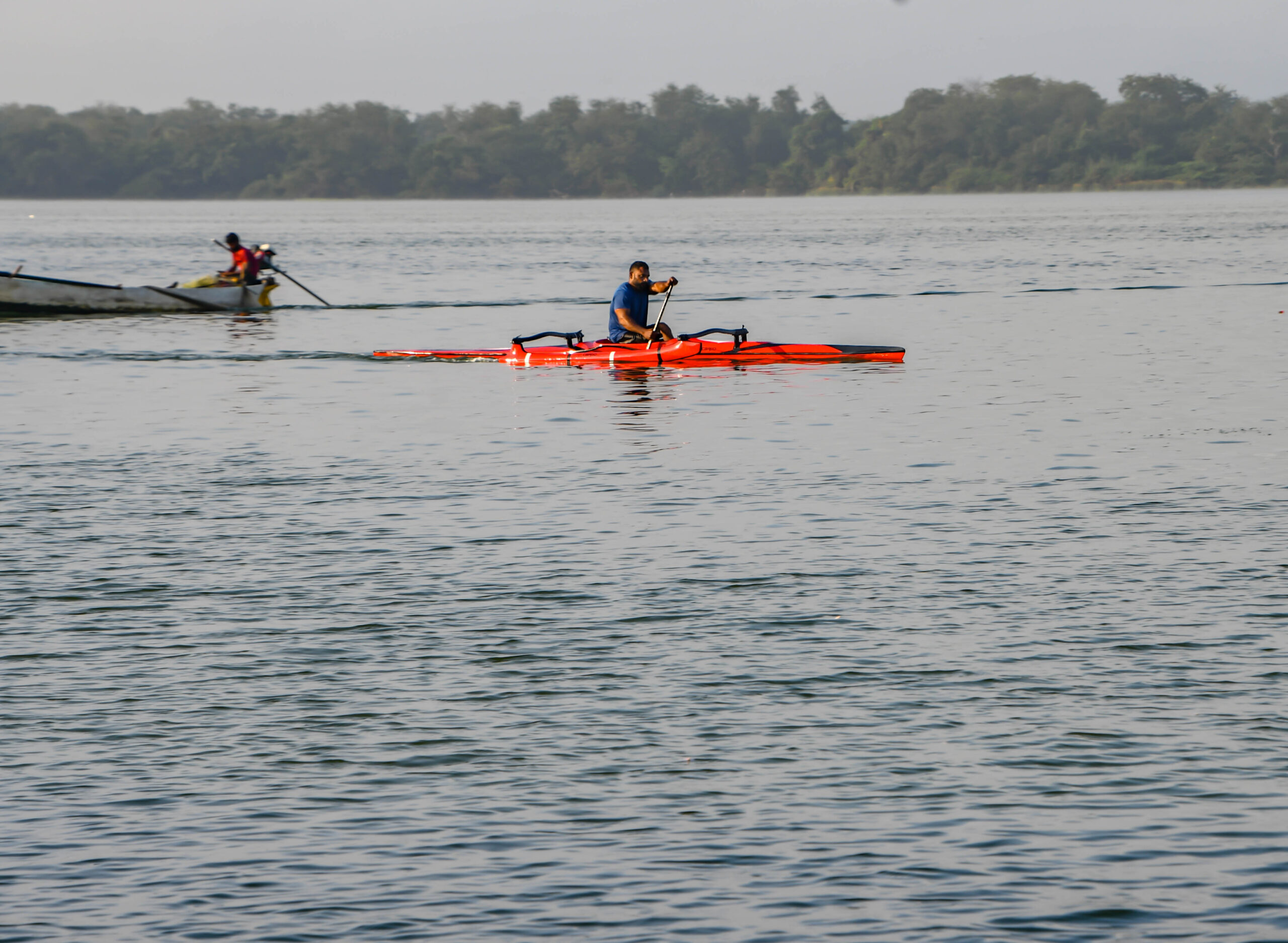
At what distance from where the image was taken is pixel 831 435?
2052cm

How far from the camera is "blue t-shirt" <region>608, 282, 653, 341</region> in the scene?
25.9 metres

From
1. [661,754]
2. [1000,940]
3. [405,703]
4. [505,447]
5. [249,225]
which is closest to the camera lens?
[1000,940]

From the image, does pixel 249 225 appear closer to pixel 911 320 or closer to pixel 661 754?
pixel 911 320

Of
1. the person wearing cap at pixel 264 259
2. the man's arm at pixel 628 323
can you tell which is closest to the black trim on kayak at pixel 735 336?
the man's arm at pixel 628 323

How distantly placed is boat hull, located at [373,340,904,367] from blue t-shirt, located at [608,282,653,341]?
0.89 feet

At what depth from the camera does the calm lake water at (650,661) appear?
7.03 m

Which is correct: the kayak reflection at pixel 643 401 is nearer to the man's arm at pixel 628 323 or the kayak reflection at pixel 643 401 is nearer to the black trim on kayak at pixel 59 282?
the man's arm at pixel 628 323

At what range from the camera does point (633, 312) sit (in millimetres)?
26500

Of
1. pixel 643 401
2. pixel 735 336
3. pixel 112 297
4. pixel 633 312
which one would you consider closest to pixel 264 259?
pixel 112 297

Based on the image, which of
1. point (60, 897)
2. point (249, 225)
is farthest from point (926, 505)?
point (249, 225)

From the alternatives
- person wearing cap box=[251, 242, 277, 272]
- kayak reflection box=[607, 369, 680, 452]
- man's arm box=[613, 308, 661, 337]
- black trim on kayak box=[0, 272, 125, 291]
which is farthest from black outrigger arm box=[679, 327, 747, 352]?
black trim on kayak box=[0, 272, 125, 291]

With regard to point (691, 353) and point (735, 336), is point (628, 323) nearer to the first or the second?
point (691, 353)

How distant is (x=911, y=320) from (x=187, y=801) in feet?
108

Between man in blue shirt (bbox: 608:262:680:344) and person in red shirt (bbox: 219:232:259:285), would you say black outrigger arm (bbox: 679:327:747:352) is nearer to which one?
man in blue shirt (bbox: 608:262:680:344)
